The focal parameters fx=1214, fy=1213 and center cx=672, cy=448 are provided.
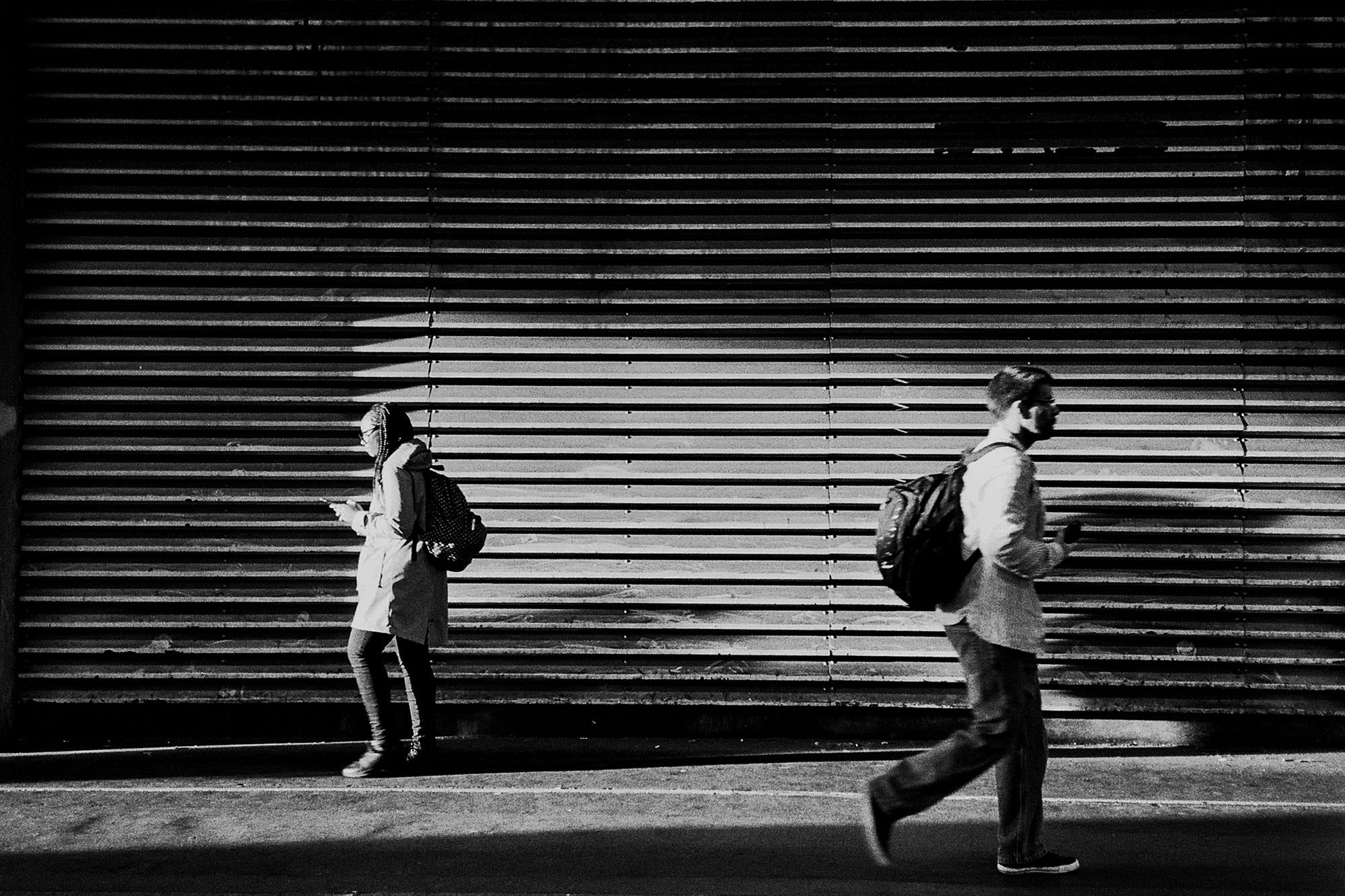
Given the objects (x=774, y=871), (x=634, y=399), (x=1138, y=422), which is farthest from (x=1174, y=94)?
(x=774, y=871)

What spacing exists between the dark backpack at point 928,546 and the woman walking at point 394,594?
2433 millimetres

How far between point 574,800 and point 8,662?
3.55m

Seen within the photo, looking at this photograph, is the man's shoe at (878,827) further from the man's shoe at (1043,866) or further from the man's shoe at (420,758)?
the man's shoe at (420,758)

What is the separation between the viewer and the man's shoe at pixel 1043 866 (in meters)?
4.46

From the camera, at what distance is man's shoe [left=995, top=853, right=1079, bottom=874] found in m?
4.46

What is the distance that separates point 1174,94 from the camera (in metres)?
6.73

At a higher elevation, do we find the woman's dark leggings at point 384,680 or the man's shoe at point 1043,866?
the woman's dark leggings at point 384,680

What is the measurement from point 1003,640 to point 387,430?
9.96ft

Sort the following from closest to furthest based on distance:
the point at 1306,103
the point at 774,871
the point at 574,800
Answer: the point at 774,871
the point at 574,800
the point at 1306,103

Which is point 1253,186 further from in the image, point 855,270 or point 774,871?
point 774,871

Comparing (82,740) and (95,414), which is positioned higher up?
(95,414)

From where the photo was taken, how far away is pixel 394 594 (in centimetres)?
576

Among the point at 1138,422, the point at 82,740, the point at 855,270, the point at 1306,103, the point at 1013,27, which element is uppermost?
the point at 1013,27

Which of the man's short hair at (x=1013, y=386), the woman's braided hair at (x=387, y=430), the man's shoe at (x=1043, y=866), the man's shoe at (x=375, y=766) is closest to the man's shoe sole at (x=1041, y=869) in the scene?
the man's shoe at (x=1043, y=866)
